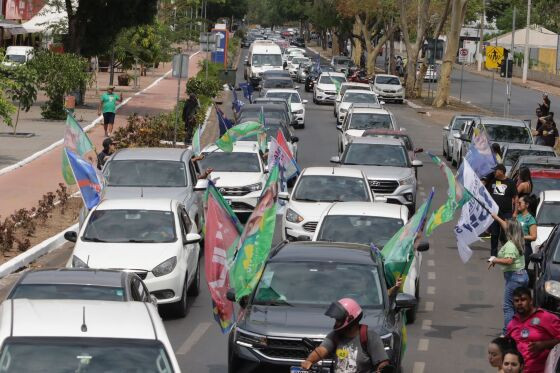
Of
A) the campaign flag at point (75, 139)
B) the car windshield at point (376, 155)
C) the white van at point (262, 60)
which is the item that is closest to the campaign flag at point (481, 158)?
the car windshield at point (376, 155)

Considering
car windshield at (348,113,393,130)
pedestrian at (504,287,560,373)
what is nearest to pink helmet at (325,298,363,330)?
pedestrian at (504,287,560,373)

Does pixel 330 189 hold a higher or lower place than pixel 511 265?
lower

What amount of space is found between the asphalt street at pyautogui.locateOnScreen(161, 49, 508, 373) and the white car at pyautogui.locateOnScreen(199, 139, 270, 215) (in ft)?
12.5

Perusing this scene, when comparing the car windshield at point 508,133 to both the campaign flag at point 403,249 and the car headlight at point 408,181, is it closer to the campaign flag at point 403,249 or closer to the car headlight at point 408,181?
the car headlight at point 408,181

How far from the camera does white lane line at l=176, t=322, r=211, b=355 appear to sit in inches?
631

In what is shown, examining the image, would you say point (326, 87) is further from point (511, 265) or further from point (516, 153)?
point (511, 265)

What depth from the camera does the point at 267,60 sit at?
79.2 metres

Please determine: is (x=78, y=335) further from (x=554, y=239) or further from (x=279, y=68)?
(x=279, y=68)

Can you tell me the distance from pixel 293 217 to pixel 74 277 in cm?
1030

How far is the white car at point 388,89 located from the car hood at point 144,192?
5010 cm

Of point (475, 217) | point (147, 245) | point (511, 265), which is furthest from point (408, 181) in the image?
point (511, 265)

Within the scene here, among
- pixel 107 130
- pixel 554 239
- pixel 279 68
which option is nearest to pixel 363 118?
pixel 107 130

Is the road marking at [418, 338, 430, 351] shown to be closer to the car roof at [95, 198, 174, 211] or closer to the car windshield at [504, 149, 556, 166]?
the car roof at [95, 198, 174, 211]

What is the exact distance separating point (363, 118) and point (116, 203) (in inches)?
891
